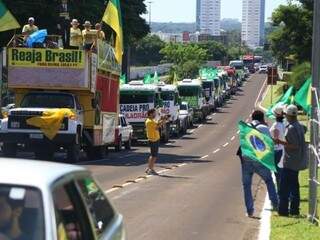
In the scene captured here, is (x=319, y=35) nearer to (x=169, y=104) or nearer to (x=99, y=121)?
(x=99, y=121)

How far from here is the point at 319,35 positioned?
11359 millimetres

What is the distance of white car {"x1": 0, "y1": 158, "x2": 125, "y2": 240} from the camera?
4.09 meters

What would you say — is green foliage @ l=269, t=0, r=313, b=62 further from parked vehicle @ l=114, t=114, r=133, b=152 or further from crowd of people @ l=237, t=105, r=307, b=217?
crowd of people @ l=237, t=105, r=307, b=217

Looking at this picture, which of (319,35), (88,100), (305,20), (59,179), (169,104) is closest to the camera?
(59,179)

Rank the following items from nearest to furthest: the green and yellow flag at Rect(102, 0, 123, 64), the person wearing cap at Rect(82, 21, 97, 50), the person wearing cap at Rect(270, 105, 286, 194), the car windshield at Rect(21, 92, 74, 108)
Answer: the person wearing cap at Rect(270, 105, 286, 194), the car windshield at Rect(21, 92, 74, 108), the person wearing cap at Rect(82, 21, 97, 50), the green and yellow flag at Rect(102, 0, 123, 64)

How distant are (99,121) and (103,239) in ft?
72.6

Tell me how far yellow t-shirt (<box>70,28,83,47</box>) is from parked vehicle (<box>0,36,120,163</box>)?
870mm

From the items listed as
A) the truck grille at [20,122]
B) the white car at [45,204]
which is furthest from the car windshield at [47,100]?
the white car at [45,204]

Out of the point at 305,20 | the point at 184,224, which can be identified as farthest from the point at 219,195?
the point at 305,20

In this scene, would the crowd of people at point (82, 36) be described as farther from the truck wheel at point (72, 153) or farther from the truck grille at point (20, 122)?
the truck wheel at point (72, 153)

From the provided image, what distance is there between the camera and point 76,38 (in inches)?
1016

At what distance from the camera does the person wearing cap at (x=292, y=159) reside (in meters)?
12.1

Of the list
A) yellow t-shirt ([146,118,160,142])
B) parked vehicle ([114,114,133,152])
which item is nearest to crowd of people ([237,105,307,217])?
yellow t-shirt ([146,118,160,142])

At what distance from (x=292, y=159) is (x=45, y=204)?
8.43m
